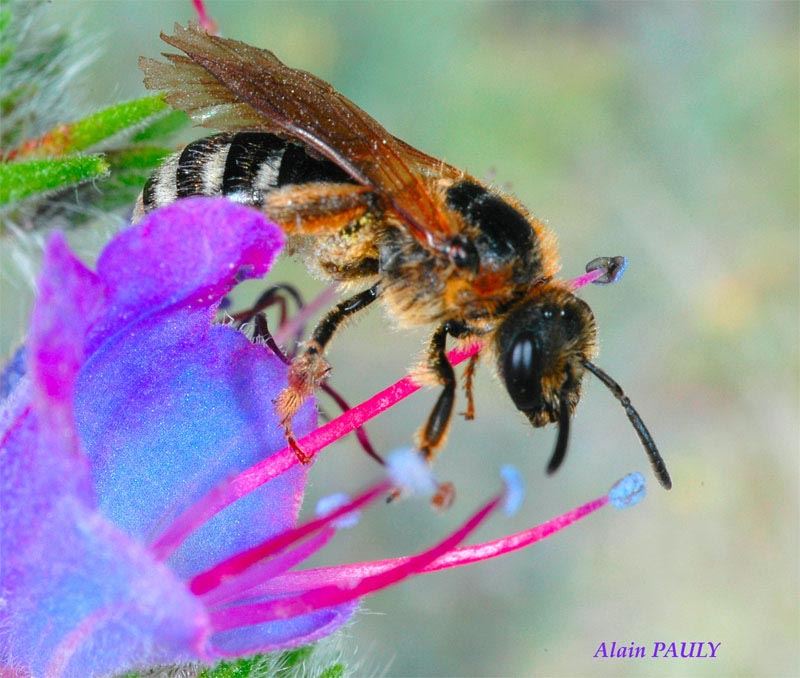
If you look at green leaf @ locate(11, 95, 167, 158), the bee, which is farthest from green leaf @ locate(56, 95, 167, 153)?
the bee

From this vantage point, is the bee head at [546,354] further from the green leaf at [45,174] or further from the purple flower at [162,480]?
the green leaf at [45,174]

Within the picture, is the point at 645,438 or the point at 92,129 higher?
the point at 92,129

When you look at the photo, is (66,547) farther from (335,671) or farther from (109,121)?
(109,121)

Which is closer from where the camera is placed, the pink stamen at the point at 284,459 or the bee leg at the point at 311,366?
the pink stamen at the point at 284,459

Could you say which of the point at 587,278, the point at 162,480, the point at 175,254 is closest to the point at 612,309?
the point at 587,278

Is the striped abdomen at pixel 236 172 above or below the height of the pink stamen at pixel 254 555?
above

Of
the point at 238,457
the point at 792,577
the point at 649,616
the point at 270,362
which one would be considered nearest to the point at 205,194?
the point at 270,362

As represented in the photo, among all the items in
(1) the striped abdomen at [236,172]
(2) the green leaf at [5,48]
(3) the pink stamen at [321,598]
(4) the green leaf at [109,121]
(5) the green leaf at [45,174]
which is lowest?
(3) the pink stamen at [321,598]

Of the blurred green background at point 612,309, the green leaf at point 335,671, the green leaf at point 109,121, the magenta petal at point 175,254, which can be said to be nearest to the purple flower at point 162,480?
the magenta petal at point 175,254
